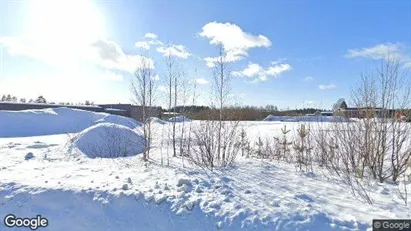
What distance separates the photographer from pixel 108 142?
15.1 metres

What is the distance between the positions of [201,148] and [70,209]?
13.4 ft

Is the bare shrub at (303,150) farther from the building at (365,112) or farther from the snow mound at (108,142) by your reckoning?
the snow mound at (108,142)

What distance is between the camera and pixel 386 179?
7262mm

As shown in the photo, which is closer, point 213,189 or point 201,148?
point 213,189

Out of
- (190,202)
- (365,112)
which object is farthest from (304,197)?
(365,112)

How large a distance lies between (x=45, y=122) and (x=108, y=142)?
16031 mm

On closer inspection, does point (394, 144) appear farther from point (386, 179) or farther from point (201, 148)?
point (201, 148)

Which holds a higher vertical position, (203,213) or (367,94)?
(367,94)

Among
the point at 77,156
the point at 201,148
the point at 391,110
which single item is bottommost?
the point at 77,156

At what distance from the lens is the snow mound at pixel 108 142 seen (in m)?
13.9

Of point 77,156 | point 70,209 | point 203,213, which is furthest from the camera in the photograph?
point 77,156

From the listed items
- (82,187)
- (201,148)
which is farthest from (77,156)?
(82,187)

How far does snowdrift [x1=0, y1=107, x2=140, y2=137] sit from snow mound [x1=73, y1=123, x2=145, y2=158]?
7.92m

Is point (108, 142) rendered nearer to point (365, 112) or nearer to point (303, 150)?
point (303, 150)
